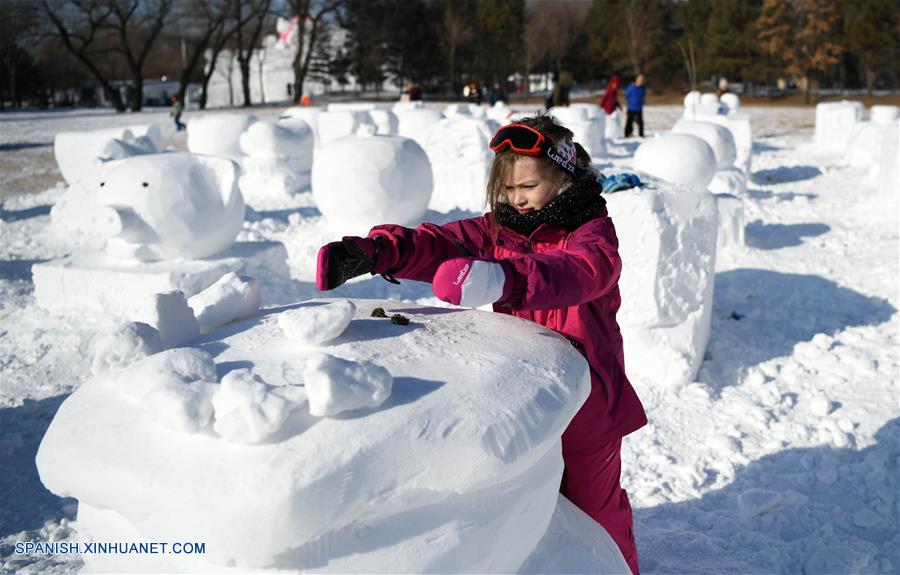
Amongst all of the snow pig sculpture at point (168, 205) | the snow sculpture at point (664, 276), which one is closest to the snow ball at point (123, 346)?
the snow sculpture at point (664, 276)

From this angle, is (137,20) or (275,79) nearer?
(137,20)

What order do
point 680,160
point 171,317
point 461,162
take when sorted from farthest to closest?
point 461,162 < point 680,160 < point 171,317

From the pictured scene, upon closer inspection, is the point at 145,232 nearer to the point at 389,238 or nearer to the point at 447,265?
the point at 389,238

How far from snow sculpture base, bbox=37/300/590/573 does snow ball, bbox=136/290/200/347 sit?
0.13 m

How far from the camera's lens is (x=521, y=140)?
2.03 m

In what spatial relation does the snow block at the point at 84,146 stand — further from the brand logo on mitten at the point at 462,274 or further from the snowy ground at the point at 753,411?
the brand logo on mitten at the point at 462,274

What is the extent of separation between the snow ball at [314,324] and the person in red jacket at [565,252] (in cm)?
19

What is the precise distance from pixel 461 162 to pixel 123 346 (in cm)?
847

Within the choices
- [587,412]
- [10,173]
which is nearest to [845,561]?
[587,412]

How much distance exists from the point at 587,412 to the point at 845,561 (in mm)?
1542

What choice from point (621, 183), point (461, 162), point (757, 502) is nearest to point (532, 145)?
point (757, 502)

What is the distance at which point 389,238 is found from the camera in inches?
77.7

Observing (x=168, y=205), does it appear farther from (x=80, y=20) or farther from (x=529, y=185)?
(x=80, y=20)

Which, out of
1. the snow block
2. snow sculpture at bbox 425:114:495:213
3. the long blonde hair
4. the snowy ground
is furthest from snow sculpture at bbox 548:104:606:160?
the long blonde hair
